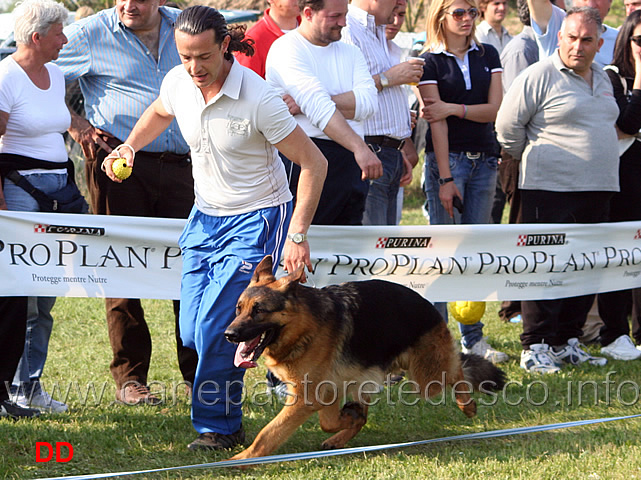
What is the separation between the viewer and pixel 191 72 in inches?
154

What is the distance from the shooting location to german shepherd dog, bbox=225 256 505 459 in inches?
157

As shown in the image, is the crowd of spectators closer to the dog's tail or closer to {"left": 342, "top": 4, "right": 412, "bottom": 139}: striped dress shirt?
{"left": 342, "top": 4, "right": 412, "bottom": 139}: striped dress shirt

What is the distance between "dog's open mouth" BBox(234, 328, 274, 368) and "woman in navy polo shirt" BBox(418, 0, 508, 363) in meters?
2.46

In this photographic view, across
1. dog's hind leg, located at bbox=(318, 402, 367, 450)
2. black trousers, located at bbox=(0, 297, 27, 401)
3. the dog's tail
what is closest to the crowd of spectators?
black trousers, located at bbox=(0, 297, 27, 401)

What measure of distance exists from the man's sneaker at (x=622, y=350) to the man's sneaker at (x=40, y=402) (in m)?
4.01

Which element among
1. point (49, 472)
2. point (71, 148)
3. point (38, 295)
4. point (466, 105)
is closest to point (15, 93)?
point (38, 295)

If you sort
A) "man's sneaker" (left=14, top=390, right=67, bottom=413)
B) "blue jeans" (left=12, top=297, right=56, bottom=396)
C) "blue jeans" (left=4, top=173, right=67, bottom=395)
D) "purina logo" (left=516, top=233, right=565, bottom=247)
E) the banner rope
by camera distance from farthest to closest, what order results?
"purina logo" (left=516, top=233, right=565, bottom=247) < "blue jeans" (left=12, top=297, right=56, bottom=396) < "man's sneaker" (left=14, top=390, right=67, bottom=413) < "blue jeans" (left=4, top=173, right=67, bottom=395) < the banner rope

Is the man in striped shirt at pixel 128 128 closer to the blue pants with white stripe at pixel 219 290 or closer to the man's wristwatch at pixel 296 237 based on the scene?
the blue pants with white stripe at pixel 219 290

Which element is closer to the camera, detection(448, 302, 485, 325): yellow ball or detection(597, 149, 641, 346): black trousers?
detection(448, 302, 485, 325): yellow ball

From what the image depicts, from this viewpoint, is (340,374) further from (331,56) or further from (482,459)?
(331,56)

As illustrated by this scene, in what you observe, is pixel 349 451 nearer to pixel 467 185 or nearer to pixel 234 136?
pixel 234 136

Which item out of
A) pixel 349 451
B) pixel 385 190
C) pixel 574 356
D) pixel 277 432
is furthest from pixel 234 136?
pixel 574 356

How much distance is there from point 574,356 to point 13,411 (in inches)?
155

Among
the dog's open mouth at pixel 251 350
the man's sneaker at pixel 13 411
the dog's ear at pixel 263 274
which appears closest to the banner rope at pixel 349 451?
the dog's open mouth at pixel 251 350
